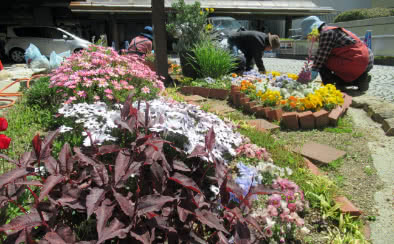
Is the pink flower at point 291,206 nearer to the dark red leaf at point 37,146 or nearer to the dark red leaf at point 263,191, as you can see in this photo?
the dark red leaf at point 263,191

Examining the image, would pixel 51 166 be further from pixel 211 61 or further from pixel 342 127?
pixel 211 61

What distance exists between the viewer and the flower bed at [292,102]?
11.4 ft

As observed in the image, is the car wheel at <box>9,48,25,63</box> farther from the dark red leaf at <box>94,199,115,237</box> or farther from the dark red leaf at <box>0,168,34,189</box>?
the dark red leaf at <box>94,199,115,237</box>

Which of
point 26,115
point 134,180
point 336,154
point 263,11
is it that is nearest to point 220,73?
point 336,154

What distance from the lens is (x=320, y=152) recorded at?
277 cm

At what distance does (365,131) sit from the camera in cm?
345

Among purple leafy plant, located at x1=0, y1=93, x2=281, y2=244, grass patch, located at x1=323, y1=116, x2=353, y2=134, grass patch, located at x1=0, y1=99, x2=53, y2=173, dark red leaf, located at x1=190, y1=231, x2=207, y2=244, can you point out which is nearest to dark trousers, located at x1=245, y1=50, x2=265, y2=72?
grass patch, located at x1=323, y1=116, x2=353, y2=134

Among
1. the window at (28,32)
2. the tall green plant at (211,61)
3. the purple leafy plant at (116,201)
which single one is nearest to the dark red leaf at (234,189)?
the purple leafy plant at (116,201)

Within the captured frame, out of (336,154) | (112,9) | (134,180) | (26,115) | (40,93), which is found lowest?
(336,154)

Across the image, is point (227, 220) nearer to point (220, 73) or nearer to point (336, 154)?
point (336, 154)

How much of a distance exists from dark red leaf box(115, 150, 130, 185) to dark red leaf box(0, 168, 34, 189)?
33 cm

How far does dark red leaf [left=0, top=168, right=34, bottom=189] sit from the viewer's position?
103 centimetres

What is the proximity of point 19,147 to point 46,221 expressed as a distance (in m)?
1.57

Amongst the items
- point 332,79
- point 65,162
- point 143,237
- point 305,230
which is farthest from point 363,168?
point 332,79
